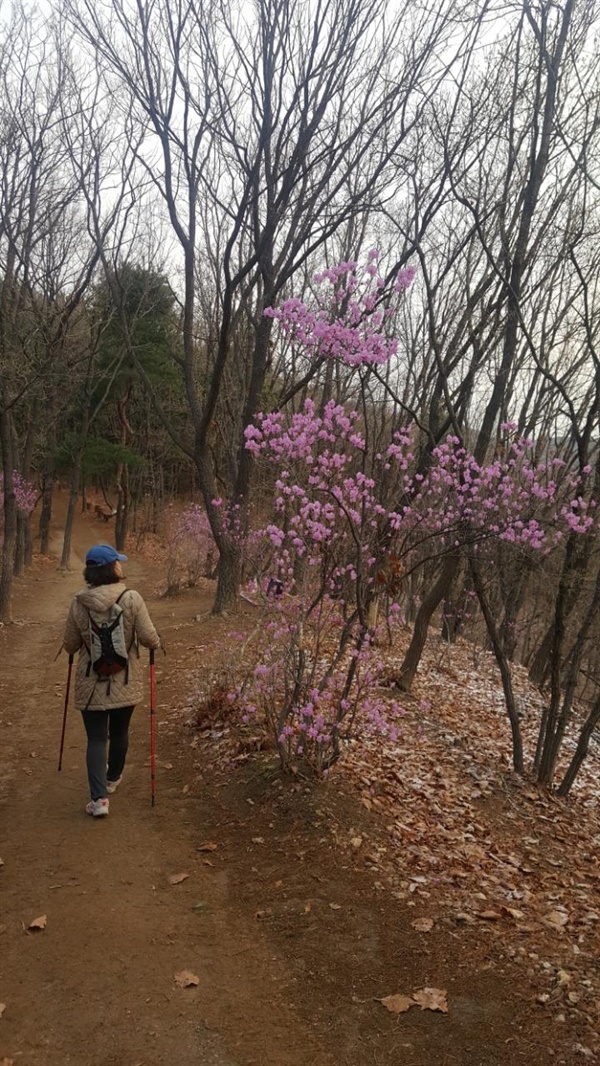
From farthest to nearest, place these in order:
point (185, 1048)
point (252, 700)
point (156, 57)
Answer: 1. point (156, 57)
2. point (252, 700)
3. point (185, 1048)

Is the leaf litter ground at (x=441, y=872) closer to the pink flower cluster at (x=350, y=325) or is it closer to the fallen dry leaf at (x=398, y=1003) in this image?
the fallen dry leaf at (x=398, y=1003)

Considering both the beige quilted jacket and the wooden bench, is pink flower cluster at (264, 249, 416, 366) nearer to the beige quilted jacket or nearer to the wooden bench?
the beige quilted jacket

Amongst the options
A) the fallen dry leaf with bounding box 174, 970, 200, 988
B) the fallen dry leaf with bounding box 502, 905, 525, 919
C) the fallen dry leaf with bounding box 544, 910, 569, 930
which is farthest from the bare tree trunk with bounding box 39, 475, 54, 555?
the fallen dry leaf with bounding box 544, 910, 569, 930

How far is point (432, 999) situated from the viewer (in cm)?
335

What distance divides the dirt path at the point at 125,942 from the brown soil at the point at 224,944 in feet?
0.03

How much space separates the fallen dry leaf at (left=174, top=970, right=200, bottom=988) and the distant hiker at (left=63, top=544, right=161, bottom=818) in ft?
5.93

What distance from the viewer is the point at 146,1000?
3234mm

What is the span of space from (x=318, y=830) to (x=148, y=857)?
Result: 3.99 feet

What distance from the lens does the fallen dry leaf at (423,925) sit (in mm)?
3883

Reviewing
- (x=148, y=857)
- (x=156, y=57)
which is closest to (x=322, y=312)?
(x=148, y=857)

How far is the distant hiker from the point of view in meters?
4.91

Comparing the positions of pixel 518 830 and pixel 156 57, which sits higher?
pixel 156 57

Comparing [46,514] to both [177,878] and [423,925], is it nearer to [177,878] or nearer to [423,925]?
[177,878]

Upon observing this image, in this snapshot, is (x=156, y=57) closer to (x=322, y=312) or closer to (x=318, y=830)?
(x=322, y=312)
